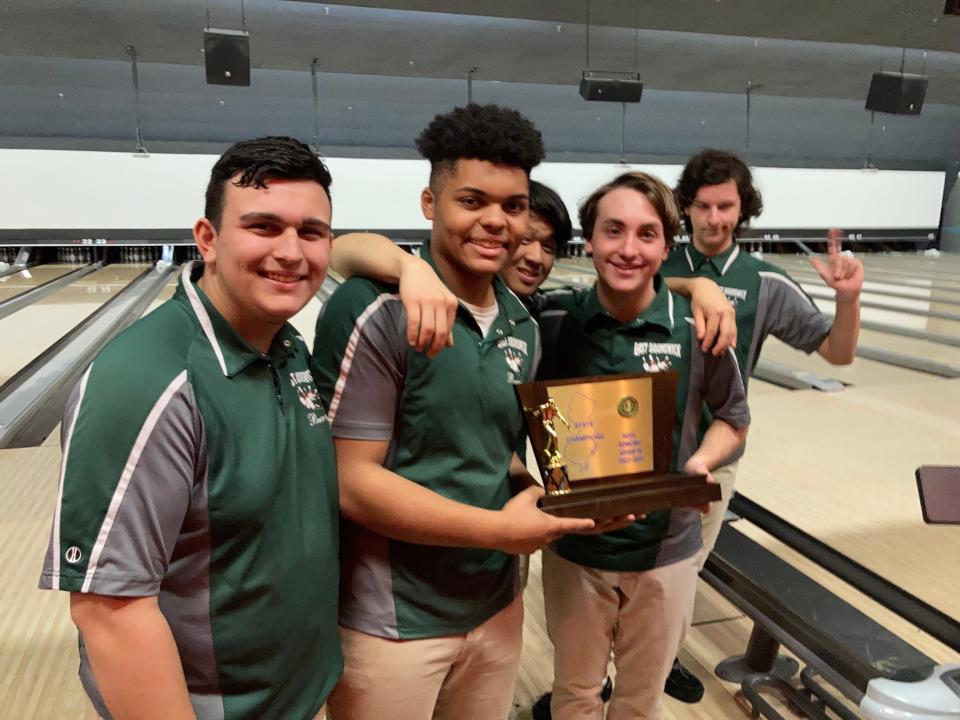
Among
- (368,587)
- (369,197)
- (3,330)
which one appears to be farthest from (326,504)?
(369,197)

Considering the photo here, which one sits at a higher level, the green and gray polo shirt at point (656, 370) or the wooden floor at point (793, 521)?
the green and gray polo shirt at point (656, 370)

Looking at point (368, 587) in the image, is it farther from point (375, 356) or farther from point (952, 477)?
point (952, 477)

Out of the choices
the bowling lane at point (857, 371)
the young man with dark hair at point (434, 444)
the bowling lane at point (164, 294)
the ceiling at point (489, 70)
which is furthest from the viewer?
the bowling lane at point (164, 294)

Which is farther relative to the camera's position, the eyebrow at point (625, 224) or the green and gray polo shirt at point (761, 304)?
the green and gray polo shirt at point (761, 304)

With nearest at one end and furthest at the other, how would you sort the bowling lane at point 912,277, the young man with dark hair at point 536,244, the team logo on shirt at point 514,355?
1. the team logo on shirt at point 514,355
2. the young man with dark hair at point 536,244
3. the bowling lane at point 912,277

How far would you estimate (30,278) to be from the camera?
6875mm

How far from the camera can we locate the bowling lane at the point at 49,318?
3807mm

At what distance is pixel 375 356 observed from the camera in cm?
91

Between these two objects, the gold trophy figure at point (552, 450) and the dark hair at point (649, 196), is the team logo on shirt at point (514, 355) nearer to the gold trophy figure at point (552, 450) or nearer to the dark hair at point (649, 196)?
the gold trophy figure at point (552, 450)

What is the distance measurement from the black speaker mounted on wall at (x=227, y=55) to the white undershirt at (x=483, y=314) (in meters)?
4.38

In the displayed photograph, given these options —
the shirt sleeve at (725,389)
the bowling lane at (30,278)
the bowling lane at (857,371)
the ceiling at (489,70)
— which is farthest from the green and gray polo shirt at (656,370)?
the bowling lane at (30,278)

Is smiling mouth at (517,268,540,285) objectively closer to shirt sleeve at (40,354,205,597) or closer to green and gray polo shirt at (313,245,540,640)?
green and gray polo shirt at (313,245,540,640)

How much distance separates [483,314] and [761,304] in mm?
852

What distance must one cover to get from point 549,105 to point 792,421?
6.18m
